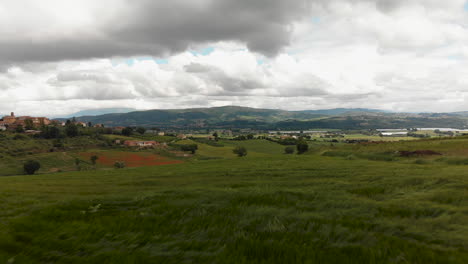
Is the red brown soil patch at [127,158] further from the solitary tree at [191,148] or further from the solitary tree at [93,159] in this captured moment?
the solitary tree at [191,148]

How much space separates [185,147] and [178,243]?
144 m

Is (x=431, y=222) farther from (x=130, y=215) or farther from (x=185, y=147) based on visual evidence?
(x=185, y=147)

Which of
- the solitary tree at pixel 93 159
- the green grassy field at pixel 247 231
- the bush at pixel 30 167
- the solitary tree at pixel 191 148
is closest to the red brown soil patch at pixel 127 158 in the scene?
the solitary tree at pixel 93 159

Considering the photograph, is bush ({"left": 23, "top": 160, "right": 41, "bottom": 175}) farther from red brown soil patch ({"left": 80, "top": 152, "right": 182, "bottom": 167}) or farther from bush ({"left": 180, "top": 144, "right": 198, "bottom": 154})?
bush ({"left": 180, "top": 144, "right": 198, "bottom": 154})

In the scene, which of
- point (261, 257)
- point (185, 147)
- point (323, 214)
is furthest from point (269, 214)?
point (185, 147)

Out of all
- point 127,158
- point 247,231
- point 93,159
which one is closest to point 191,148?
point 127,158

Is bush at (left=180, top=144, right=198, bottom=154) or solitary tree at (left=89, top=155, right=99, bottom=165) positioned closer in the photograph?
solitary tree at (left=89, top=155, right=99, bottom=165)

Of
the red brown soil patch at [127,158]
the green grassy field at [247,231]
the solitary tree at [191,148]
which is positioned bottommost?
the red brown soil patch at [127,158]

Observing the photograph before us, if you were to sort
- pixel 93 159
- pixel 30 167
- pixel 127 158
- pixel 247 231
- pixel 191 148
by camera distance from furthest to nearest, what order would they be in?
pixel 191 148, pixel 127 158, pixel 93 159, pixel 30 167, pixel 247 231

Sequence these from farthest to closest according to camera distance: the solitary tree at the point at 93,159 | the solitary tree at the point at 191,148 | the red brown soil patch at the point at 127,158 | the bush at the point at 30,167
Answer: the solitary tree at the point at 191,148 → the solitary tree at the point at 93,159 → the red brown soil patch at the point at 127,158 → the bush at the point at 30,167

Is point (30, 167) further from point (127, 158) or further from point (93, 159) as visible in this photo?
point (127, 158)

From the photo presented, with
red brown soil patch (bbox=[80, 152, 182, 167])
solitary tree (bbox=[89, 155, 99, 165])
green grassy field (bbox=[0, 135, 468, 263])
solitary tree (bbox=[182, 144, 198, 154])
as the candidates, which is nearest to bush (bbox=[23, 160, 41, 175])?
solitary tree (bbox=[89, 155, 99, 165])

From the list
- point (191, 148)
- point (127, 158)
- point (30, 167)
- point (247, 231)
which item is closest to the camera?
point (247, 231)

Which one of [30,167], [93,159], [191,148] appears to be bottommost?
[30,167]
